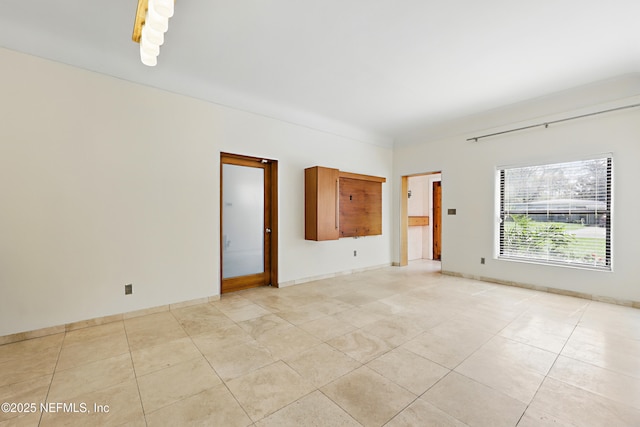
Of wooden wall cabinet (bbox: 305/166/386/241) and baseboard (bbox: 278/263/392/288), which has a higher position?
wooden wall cabinet (bbox: 305/166/386/241)

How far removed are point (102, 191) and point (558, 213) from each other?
6580mm

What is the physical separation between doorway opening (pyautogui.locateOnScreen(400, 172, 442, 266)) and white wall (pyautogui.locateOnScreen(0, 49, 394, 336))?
5.19 m

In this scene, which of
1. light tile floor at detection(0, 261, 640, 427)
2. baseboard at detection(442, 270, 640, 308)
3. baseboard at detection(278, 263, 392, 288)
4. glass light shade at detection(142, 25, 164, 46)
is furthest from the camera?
baseboard at detection(278, 263, 392, 288)

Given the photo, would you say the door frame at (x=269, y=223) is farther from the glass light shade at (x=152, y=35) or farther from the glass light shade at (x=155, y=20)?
the glass light shade at (x=155, y=20)

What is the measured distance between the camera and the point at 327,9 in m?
2.46

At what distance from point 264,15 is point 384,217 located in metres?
4.88

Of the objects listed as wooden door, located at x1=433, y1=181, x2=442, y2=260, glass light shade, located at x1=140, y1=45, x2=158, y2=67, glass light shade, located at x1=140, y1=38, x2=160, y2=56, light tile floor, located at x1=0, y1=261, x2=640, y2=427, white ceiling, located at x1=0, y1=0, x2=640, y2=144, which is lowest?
light tile floor, located at x1=0, y1=261, x2=640, y2=427

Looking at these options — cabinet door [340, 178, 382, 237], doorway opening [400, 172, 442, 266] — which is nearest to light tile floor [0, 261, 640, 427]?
cabinet door [340, 178, 382, 237]

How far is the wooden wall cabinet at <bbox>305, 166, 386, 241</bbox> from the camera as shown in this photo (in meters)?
4.74

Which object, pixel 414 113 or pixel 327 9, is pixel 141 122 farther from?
pixel 414 113

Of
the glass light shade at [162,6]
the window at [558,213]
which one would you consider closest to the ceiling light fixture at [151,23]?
the glass light shade at [162,6]

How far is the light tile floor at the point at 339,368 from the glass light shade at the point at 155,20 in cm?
272

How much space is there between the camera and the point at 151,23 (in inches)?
80.3

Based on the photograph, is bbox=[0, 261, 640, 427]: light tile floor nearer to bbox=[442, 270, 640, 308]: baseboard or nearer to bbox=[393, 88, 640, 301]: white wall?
bbox=[442, 270, 640, 308]: baseboard
